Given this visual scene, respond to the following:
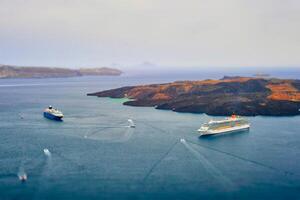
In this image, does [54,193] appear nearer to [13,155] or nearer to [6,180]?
[6,180]

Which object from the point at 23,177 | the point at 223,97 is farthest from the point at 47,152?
the point at 223,97

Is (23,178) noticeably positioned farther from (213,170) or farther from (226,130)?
(226,130)

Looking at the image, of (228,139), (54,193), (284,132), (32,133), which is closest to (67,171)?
(54,193)

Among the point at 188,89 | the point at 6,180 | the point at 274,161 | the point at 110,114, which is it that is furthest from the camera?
the point at 188,89

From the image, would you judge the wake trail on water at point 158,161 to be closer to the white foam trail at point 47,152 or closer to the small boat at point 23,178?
the small boat at point 23,178

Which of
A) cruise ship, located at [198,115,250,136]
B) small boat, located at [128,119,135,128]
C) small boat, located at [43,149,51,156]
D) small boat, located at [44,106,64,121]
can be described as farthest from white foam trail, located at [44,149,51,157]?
small boat, located at [44,106,64,121]

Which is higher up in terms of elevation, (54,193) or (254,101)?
(254,101)
